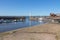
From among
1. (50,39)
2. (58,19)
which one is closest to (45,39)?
(50,39)

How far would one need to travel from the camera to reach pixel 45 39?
14.4 meters

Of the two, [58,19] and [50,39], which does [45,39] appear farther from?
[58,19]

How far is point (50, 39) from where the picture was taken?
1448 centimetres

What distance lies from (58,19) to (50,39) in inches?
1744

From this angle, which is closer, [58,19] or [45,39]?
[45,39]

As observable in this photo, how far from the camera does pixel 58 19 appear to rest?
189 feet

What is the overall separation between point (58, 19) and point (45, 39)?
146 ft

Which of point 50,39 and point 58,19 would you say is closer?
point 50,39

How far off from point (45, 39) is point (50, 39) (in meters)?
0.57
